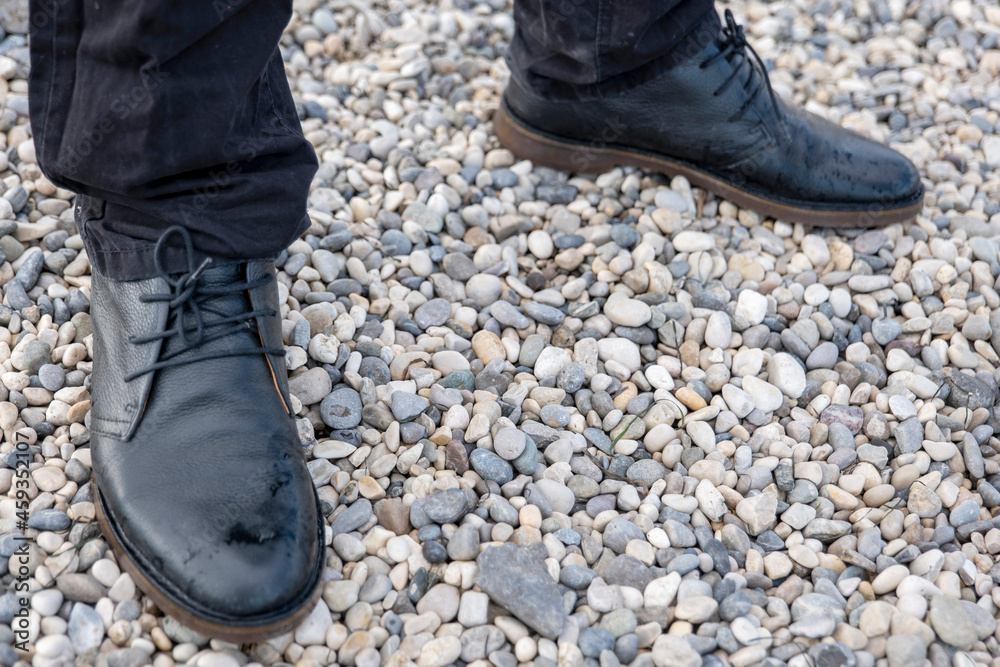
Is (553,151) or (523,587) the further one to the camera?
(553,151)

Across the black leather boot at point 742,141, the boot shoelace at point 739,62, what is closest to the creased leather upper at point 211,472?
the black leather boot at point 742,141

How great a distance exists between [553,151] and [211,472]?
4.20 ft

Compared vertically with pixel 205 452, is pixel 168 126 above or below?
above

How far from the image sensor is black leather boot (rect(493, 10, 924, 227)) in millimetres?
1911

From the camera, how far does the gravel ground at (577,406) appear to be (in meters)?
1.26

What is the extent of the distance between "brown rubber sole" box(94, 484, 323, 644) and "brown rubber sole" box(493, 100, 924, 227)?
1.32 m

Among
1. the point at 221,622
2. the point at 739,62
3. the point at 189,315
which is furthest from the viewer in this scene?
the point at 739,62

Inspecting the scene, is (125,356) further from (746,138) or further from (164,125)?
(746,138)

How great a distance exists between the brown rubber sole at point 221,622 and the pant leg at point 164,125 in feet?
1.61

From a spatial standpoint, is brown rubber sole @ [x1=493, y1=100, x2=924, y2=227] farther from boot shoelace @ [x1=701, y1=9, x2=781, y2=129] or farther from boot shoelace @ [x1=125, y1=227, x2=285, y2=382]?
boot shoelace @ [x1=125, y1=227, x2=285, y2=382]

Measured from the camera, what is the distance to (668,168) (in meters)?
2.09

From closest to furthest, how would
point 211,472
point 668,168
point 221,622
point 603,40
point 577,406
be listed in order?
point 221,622 → point 211,472 → point 577,406 → point 603,40 → point 668,168

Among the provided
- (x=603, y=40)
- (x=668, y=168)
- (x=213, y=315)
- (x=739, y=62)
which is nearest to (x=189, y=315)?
(x=213, y=315)

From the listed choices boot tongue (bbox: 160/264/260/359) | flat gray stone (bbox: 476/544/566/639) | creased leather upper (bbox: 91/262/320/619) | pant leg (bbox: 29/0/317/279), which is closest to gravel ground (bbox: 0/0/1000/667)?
flat gray stone (bbox: 476/544/566/639)
